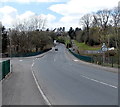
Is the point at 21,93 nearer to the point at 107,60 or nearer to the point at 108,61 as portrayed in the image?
the point at 108,61

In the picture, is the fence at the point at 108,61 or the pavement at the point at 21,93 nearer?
the pavement at the point at 21,93

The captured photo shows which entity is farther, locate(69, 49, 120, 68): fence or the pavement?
locate(69, 49, 120, 68): fence

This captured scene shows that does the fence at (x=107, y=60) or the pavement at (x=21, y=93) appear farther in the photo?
the fence at (x=107, y=60)

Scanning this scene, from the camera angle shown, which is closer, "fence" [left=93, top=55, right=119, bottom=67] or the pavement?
the pavement

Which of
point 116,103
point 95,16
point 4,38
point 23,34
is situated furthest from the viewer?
point 95,16

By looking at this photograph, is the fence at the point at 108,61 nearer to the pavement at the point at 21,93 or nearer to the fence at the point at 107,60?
the fence at the point at 107,60

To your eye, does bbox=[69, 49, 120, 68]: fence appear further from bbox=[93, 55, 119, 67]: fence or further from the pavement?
the pavement

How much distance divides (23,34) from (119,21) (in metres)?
35.2

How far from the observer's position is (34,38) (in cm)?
10944

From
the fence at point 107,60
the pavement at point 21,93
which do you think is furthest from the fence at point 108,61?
the pavement at point 21,93

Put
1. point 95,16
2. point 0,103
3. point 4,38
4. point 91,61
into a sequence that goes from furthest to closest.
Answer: point 95,16, point 4,38, point 91,61, point 0,103

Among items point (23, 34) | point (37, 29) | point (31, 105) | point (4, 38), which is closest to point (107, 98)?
point (31, 105)

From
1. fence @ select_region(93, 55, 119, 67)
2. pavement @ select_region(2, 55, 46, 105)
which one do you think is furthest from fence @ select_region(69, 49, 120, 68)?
pavement @ select_region(2, 55, 46, 105)

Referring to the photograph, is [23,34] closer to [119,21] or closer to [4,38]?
[4,38]
